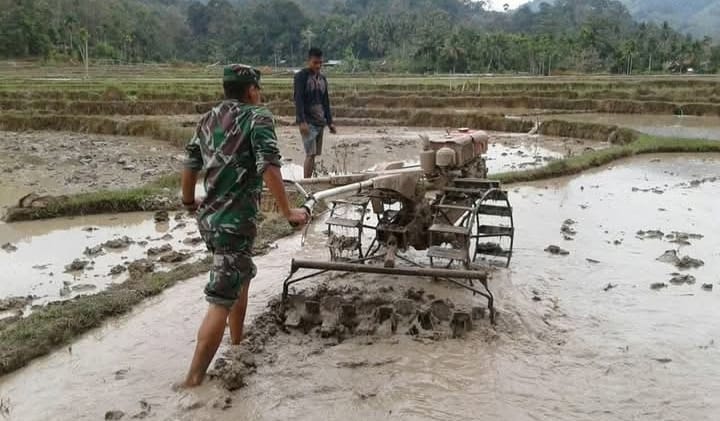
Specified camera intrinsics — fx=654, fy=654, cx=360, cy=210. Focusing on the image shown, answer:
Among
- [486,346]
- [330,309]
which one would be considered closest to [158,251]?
[330,309]

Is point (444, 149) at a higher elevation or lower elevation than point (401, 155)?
higher

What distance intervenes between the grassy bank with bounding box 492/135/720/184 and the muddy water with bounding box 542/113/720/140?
2.35m

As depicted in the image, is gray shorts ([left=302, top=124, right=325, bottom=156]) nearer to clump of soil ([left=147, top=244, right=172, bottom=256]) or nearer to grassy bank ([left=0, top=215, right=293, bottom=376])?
clump of soil ([left=147, top=244, right=172, bottom=256])

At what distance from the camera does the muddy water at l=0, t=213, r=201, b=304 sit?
6375mm

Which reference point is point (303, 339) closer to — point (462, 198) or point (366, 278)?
point (366, 278)

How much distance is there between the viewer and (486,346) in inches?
187

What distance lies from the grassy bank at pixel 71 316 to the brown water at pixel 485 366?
0.35ft

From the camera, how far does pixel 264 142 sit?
3760mm

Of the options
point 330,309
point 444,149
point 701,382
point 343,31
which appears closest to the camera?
point 701,382

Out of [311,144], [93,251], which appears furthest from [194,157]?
[311,144]

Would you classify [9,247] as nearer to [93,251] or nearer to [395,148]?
[93,251]

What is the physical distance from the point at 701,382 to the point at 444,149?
9.14 feet

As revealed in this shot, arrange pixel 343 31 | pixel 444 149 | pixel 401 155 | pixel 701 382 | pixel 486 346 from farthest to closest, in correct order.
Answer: pixel 343 31 < pixel 401 155 < pixel 444 149 < pixel 486 346 < pixel 701 382

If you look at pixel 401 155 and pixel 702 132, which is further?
pixel 702 132
